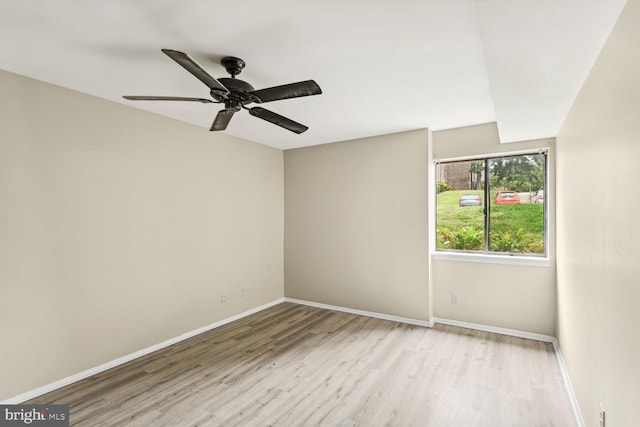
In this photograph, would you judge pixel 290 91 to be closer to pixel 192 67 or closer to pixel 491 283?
pixel 192 67

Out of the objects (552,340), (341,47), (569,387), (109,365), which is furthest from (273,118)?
(552,340)

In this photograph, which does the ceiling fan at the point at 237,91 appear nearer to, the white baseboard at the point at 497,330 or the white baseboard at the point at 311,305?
the white baseboard at the point at 311,305

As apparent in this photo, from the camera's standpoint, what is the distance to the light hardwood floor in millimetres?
2207

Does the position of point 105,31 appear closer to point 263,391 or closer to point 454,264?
point 263,391

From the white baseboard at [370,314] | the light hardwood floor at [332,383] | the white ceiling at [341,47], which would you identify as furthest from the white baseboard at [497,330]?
the white ceiling at [341,47]

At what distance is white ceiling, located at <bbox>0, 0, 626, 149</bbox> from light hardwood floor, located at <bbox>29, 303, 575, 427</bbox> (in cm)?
Answer: 223

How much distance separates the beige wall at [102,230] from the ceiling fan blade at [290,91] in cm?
177

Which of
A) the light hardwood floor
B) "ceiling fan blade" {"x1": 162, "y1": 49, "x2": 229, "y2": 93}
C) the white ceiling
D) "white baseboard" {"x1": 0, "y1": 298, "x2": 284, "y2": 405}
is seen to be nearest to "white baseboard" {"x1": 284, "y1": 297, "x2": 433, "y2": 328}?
the light hardwood floor

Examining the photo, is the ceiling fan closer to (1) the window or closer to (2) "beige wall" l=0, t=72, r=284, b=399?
(2) "beige wall" l=0, t=72, r=284, b=399

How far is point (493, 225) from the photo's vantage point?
3865 millimetres

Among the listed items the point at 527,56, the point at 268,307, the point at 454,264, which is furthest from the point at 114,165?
the point at 454,264

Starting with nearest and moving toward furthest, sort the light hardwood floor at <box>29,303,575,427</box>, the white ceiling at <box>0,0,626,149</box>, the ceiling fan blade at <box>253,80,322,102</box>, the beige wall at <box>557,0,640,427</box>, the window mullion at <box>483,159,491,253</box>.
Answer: the beige wall at <box>557,0,640,427</box> → the white ceiling at <box>0,0,626,149</box> → the ceiling fan blade at <box>253,80,322,102</box> → the light hardwood floor at <box>29,303,575,427</box> → the window mullion at <box>483,159,491,253</box>

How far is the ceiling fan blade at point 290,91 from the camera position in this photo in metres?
1.94

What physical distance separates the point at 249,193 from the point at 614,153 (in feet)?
12.6
